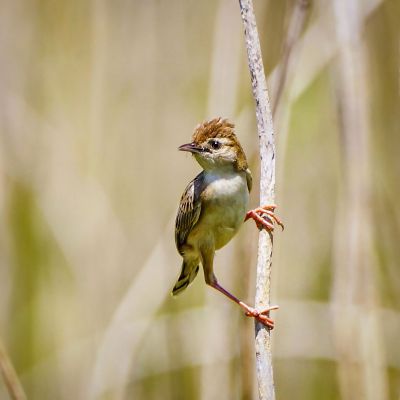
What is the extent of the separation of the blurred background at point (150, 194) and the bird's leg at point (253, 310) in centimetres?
8

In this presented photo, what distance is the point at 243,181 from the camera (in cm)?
347

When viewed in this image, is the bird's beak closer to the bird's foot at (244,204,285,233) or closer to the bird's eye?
the bird's eye

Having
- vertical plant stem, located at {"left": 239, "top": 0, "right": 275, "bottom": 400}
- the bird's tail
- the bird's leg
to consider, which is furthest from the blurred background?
vertical plant stem, located at {"left": 239, "top": 0, "right": 275, "bottom": 400}

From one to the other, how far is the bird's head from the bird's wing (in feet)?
0.54

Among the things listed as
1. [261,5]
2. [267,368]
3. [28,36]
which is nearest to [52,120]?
[28,36]

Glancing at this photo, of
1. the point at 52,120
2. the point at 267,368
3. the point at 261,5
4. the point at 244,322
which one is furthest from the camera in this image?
the point at 52,120

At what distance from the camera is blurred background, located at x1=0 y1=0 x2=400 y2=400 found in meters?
3.83

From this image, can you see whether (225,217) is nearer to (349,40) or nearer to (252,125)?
(252,125)

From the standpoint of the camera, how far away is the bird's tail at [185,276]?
377 cm

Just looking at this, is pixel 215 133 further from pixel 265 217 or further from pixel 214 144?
pixel 265 217

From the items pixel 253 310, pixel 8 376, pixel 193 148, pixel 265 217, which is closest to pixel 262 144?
pixel 265 217

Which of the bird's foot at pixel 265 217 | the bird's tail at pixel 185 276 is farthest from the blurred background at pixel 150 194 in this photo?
the bird's foot at pixel 265 217

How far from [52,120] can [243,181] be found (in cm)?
171

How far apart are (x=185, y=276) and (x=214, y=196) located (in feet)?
1.79
